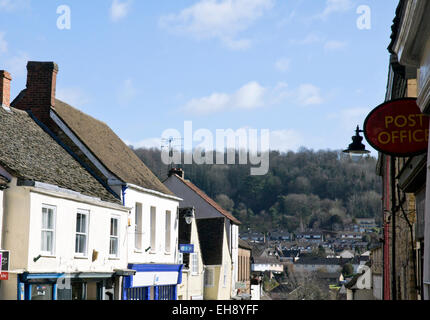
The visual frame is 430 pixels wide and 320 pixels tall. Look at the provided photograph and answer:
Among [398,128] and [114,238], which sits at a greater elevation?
[398,128]

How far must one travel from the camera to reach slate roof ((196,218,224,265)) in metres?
42.9

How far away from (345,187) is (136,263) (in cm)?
6766

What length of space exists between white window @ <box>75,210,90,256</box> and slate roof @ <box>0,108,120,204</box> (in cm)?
72

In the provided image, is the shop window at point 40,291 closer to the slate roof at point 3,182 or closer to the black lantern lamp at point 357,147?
the slate roof at point 3,182

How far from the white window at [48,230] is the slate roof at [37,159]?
0.81 m

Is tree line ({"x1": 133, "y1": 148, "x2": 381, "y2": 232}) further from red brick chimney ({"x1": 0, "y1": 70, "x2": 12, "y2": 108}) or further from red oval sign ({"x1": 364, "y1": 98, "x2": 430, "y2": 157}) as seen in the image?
red oval sign ({"x1": 364, "y1": 98, "x2": 430, "y2": 157})

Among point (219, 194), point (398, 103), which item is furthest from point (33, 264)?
point (219, 194)

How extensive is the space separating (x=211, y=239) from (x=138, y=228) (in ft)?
58.2

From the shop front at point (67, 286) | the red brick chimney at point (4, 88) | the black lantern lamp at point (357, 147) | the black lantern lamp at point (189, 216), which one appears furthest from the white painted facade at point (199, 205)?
the black lantern lamp at point (357, 147)

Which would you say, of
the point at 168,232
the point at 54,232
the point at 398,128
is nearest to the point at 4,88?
the point at 54,232

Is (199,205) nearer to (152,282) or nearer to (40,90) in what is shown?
(152,282)

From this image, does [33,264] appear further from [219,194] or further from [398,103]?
[219,194]

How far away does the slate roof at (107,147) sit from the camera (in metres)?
25.8

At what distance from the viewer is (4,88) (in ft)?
75.5
